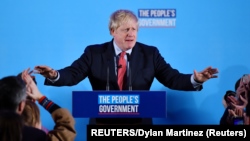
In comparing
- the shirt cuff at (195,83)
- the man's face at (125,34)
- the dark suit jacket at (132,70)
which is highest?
the man's face at (125,34)

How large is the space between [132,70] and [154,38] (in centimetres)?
34

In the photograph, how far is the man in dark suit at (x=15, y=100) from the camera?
2.69 meters

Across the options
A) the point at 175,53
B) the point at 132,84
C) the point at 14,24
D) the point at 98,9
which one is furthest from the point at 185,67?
the point at 14,24

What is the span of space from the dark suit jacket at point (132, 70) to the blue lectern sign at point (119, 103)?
0.07m

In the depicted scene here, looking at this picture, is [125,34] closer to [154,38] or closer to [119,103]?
[154,38]

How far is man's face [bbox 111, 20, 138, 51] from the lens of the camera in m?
4.57

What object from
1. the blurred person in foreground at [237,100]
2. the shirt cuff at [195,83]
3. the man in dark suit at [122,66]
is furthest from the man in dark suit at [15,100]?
the blurred person in foreground at [237,100]

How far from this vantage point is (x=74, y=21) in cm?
467

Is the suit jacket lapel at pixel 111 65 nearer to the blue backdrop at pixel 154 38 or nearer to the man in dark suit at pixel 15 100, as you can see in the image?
the blue backdrop at pixel 154 38

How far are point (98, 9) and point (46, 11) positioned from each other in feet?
1.48

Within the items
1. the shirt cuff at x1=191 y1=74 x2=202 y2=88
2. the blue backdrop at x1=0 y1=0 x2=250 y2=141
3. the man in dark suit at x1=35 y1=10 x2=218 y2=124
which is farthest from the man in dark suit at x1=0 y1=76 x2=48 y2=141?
the shirt cuff at x1=191 y1=74 x2=202 y2=88

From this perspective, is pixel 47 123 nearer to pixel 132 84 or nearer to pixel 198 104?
pixel 132 84

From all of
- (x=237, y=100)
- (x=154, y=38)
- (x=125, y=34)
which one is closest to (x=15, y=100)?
(x=125, y=34)

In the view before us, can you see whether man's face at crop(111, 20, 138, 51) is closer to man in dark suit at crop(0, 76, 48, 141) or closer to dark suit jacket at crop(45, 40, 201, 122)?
dark suit jacket at crop(45, 40, 201, 122)
